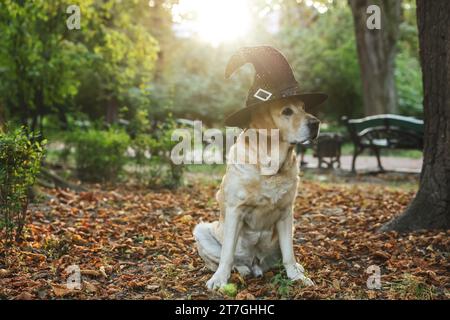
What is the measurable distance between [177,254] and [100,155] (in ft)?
16.3

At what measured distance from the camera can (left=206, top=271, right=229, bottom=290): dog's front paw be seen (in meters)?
4.15

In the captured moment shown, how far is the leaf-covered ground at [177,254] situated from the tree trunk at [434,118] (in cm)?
28

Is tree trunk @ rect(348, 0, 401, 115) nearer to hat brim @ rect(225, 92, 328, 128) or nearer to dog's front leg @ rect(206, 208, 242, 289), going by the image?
hat brim @ rect(225, 92, 328, 128)

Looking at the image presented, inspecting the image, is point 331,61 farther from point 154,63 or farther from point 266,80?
point 266,80

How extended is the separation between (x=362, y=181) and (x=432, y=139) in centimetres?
581

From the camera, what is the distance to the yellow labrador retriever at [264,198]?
4035 millimetres

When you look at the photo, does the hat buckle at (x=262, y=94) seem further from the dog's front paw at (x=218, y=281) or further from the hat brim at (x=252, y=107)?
the dog's front paw at (x=218, y=281)

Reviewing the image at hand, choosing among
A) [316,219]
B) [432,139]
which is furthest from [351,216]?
[432,139]

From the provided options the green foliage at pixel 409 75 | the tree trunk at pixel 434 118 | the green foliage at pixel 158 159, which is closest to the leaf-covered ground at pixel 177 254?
the tree trunk at pixel 434 118

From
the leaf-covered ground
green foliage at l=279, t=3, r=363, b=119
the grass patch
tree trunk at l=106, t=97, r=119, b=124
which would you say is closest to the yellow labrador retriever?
the leaf-covered ground

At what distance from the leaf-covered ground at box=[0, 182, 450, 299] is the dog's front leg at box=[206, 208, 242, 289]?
13 centimetres

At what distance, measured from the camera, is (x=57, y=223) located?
6.38 meters

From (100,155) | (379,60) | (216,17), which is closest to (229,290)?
(100,155)

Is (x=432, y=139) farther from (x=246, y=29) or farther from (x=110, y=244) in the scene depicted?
(x=246, y=29)
